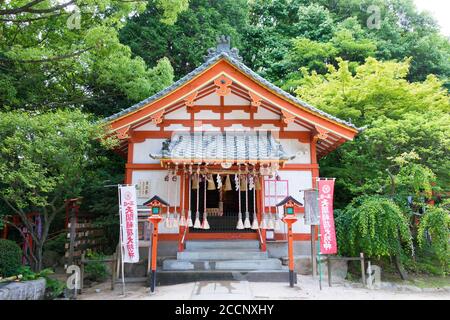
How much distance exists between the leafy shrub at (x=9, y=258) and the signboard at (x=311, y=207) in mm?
7778

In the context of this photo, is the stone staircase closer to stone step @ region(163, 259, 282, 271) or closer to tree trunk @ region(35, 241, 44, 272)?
stone step @ region(163, 259, 282, 271)

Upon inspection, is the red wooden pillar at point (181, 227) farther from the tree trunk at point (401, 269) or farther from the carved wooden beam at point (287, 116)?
the tree trunk at point (401, 269)

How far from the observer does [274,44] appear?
68.8 feet

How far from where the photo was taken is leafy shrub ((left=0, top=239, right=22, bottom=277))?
771 centimetres

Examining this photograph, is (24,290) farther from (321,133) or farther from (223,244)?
(321,133)

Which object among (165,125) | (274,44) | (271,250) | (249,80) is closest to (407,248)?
(271,250)

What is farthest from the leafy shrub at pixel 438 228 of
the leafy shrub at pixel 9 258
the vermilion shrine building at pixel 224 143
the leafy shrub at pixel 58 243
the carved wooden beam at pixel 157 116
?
the leafy shrub at pixel 58 243

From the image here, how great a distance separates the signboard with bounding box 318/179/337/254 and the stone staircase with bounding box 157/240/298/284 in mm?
1369

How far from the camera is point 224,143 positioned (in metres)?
10.5

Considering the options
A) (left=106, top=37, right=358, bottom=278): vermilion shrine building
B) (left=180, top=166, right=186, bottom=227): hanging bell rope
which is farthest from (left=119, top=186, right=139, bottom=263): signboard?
(left=180, top=166, right=186, bottom=227): hanging bell rope

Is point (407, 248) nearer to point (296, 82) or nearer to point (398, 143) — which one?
point (398, 143)

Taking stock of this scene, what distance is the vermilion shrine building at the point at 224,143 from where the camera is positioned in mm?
9953

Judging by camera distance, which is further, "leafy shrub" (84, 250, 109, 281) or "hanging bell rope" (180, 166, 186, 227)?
"leafy shrub" (84, 250, 109, 281)

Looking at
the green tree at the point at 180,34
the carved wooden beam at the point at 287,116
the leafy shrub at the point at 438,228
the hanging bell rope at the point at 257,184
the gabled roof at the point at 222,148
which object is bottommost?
the leafy shrub at the point at 438,228
